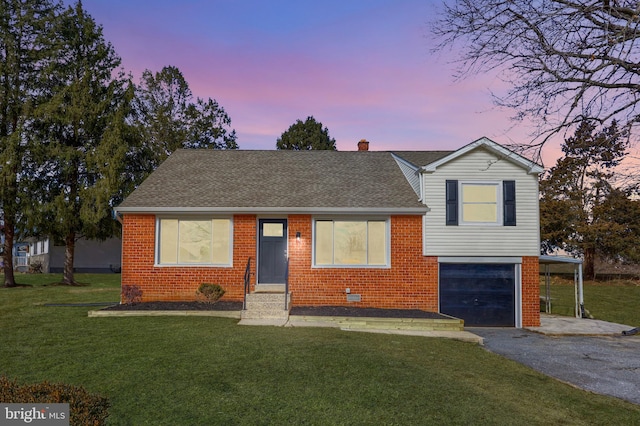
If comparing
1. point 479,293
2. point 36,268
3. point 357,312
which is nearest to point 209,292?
point 357,312

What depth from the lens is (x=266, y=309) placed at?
1266 centimetres

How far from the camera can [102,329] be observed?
35.0 ft

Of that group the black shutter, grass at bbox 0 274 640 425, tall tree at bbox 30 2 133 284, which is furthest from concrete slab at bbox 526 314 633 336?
tall tree at bbox 30 2 133 284

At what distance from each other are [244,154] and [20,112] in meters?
14.3

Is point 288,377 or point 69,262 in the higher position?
point 69,262

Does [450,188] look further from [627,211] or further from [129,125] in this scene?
[627,211]

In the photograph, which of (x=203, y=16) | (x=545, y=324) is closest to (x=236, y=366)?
(x=203, y=16)

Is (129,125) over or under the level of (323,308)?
over

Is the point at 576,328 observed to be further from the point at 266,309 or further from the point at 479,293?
the point at 266,309

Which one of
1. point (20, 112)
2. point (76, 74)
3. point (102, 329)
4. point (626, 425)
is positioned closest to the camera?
point (626, 425)

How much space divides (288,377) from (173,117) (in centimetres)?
3372

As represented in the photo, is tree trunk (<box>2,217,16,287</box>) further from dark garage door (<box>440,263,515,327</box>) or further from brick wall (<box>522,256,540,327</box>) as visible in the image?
brick wall (<box>522,256,540,327</box>)

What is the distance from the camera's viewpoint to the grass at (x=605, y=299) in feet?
61.3

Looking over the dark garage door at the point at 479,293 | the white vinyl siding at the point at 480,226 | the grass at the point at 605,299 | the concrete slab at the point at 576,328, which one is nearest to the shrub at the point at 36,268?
the white vinyl siding at the point at 480,226
